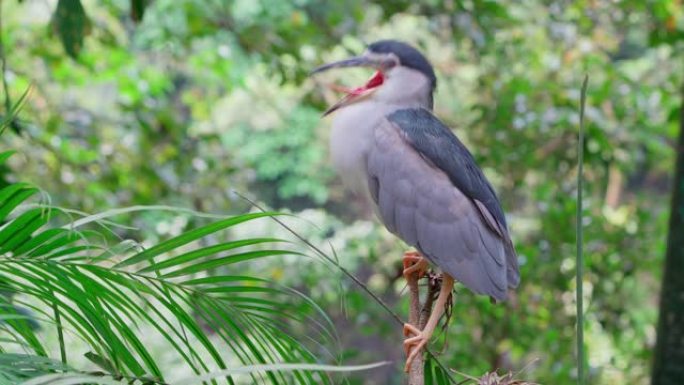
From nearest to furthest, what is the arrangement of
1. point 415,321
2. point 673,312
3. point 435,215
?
→ 1. point 415,321
2. point 435,215
3. point 673,312

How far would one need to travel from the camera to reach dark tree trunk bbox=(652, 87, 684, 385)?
2.69 meters

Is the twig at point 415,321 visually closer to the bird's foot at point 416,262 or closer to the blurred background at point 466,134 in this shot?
the bird's foot at point 416,262

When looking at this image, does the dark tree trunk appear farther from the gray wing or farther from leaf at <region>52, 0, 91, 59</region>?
leaf at <region>52, 0, 91, 59</region>

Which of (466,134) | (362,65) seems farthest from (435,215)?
(466,134)

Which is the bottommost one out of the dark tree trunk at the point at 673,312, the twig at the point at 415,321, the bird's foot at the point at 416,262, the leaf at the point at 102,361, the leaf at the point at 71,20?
the dark tree trunk at the point at 673,312

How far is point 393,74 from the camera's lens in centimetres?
178

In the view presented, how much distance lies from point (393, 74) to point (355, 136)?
0.45 ft

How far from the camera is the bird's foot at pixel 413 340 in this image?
133 cm

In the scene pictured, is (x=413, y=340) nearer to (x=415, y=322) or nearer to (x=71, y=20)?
(x=415, y=322)

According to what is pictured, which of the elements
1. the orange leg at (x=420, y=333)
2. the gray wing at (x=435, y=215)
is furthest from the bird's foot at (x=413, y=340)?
the gray wing at (x=435, y=215)

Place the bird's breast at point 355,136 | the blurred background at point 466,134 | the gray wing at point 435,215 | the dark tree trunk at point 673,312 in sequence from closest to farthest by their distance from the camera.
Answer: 1. the gray wing at point 435,215
2. the bird's breast at point 355,136
3. the dark tree trunk at point 673,312
4. the blurred background at point 466,134

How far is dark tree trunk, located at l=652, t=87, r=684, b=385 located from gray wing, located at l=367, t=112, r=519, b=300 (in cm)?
122

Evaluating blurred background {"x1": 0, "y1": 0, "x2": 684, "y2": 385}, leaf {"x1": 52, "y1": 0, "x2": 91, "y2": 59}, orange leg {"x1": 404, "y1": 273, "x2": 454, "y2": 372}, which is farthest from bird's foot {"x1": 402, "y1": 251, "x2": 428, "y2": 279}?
blurred background {"x1": 0, "y1": 0, "x2": 684, "y2": 385}

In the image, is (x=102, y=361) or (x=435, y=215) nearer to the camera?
(x=102, y=361)
